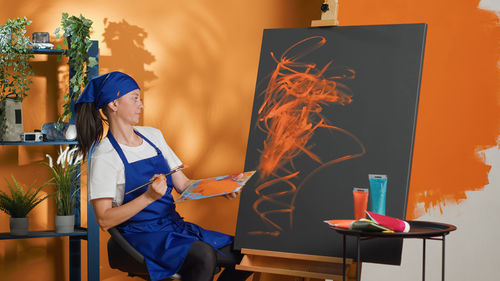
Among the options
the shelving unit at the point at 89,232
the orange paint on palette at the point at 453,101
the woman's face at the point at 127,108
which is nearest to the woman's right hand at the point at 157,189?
the woman's face at the point at 127,108

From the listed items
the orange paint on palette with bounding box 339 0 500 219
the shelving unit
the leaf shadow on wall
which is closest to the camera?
the orange paint on palette with bounding box 339 0 500 219

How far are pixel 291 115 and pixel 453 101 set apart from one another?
97 cm

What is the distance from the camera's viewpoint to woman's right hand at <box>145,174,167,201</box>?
6.44ft

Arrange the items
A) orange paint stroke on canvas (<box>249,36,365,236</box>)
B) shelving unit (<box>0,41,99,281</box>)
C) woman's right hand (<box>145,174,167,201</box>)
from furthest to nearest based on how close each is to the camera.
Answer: shelving unit (<box>0,41,99,281</box>) → orange paint stroke on canvas (<box>249,36,365,236</box>) → woman's right hand (<box>145,174,167,201</box>)

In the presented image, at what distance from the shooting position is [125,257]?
2064 mm

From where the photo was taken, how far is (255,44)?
10.4 ft

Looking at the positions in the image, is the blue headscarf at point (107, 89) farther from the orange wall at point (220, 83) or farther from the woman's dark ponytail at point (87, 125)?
the orange wall at point (220, 83)

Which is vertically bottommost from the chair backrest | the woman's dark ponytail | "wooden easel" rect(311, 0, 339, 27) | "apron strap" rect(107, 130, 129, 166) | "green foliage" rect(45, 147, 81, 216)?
the chair backrest

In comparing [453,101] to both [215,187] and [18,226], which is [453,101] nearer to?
[215,187]

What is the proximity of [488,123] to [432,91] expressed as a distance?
0.30 meters

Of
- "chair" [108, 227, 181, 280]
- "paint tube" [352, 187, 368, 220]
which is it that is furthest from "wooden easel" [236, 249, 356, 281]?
"chair" [108, 227, 181, 280]

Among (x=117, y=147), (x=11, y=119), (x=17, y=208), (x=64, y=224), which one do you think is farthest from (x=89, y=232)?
(x=117, y=147)

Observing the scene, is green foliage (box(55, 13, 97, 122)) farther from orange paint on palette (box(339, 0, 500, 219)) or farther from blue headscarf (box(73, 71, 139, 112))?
orange paint on palette (box(339, 0, 500, 219))

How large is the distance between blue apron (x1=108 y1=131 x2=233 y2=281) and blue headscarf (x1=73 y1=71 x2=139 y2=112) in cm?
15
